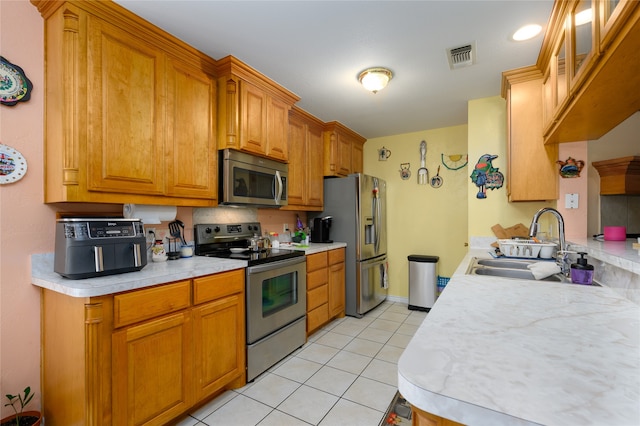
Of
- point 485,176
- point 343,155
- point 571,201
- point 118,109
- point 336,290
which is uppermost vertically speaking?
point 343,155

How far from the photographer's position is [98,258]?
1476 mm

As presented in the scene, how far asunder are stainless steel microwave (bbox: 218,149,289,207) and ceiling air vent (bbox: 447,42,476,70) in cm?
166

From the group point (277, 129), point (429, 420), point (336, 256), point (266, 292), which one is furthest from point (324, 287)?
point (429, 420)

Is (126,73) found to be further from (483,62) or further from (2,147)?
(483,62)

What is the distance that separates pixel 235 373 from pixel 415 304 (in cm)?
254

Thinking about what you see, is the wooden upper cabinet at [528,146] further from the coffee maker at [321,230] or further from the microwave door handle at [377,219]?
the coffee maker at [321,230]

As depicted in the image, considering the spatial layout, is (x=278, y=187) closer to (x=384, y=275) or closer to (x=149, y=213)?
(x=149, y=213)

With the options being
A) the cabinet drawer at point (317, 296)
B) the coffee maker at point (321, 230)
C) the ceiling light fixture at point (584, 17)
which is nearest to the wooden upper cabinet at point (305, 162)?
the coffee maker at point (321, 230)

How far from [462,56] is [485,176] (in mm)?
1164

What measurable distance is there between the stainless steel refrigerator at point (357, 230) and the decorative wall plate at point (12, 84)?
2.73 metres

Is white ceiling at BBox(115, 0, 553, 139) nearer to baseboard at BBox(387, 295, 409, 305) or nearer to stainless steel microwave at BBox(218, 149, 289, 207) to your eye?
stainless steel microwave at BBox(218, 149, 289, 207)

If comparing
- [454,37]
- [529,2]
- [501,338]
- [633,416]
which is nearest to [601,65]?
[529,2]

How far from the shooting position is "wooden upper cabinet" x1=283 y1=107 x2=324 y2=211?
3201mm

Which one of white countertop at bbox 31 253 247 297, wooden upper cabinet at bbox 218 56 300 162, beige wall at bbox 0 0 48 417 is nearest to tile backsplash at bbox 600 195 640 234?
wooden upper cabinet at bbox 218 56 300 162
